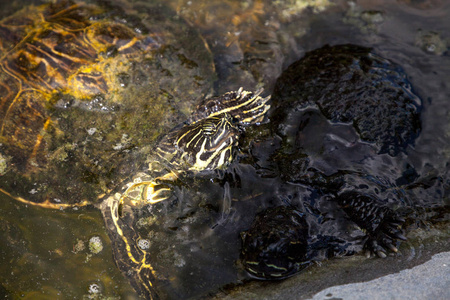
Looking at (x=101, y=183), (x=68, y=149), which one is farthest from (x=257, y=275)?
(x=68, y=149)

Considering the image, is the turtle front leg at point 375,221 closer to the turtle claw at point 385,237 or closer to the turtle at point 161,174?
the turtle claw at point 385,237

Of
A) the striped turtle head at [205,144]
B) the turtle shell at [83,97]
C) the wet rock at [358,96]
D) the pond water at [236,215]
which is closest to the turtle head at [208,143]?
the striped turtle head at [205,144]

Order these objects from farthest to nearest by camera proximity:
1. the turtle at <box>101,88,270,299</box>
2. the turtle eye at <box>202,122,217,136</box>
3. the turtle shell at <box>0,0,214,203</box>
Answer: the turtle shell at <box>0,0,214,203</box> → the turtle eye at <box>202,122,217,136</box> → the turtle at <box>101,88,270,299</box>

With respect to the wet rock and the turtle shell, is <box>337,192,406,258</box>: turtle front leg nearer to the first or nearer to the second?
the wet rock

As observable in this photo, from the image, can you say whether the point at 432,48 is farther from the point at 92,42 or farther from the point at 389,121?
the point at 92,42

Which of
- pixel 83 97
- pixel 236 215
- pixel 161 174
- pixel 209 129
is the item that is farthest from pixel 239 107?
pixel 83 97

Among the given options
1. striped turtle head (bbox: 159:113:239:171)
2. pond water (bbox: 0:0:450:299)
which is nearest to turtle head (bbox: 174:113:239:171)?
striped turtle head (bbox: 159:113:239:171)
